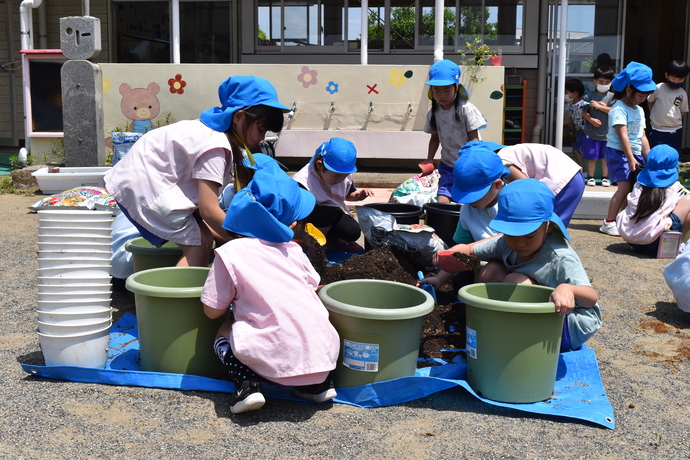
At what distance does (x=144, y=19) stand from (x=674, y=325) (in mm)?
11498

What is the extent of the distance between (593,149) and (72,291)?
280 inches

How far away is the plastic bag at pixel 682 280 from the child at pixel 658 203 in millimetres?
1460

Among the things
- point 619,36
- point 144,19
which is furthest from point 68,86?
point 619,36

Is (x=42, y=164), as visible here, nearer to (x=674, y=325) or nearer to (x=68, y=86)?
(x=68, y=86)

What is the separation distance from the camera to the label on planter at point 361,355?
8.63ft

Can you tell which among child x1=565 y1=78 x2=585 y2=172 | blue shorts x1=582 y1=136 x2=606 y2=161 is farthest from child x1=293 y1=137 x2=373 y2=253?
child x1=565 y1=78 x2=585 y2=172

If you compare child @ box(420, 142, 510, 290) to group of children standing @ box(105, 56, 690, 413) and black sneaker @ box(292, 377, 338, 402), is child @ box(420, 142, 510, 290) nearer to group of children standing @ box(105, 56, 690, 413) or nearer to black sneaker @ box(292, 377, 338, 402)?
group of children standing @ box(105, 56, 690, 413)

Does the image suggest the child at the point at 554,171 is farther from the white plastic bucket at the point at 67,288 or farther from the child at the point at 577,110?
the child at the point at 577,110

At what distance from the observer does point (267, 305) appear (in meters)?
2.53

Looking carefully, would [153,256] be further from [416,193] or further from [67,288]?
[416,193]

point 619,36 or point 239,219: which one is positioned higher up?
point 619,36

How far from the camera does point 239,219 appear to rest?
262 centimetres

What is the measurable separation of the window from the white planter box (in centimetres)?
→ 459

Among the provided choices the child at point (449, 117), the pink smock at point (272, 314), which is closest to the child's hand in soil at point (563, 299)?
the pink smock at point (272, 314)
